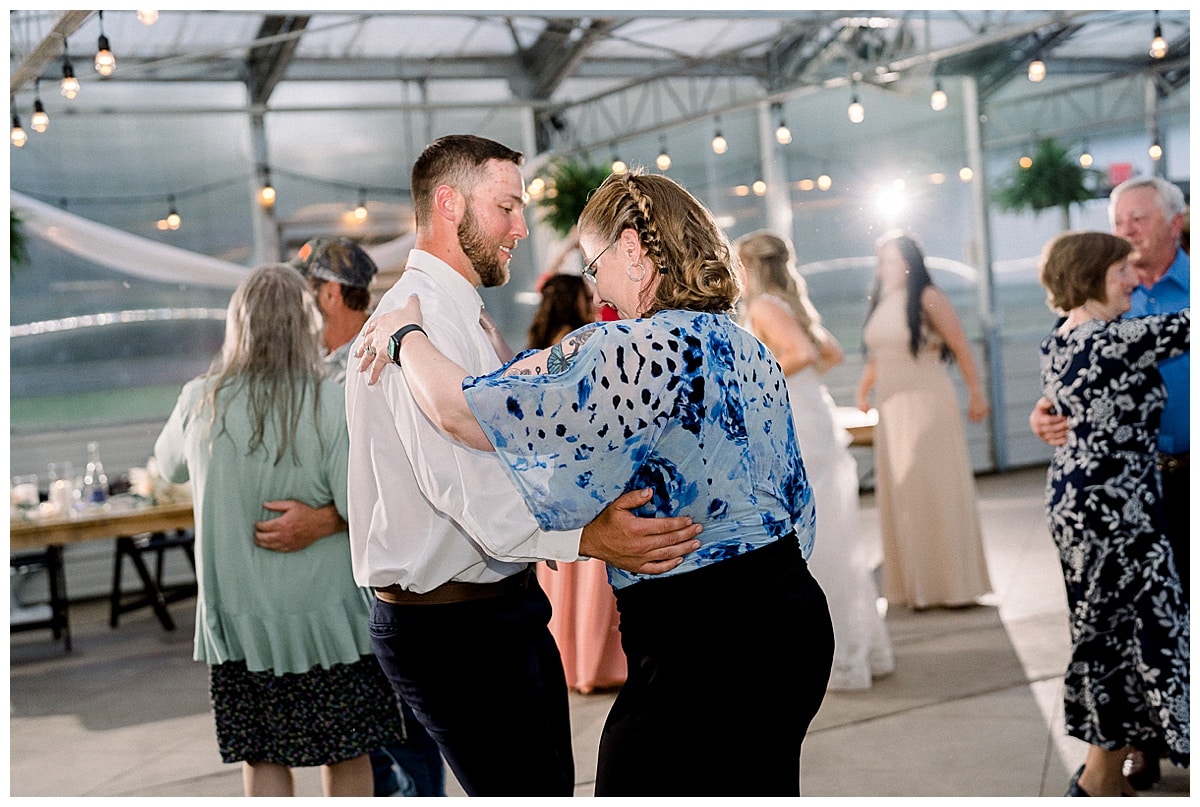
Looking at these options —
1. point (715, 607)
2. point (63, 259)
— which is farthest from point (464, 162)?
point (63, 259)

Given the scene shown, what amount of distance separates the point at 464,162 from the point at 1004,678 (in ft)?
9.89

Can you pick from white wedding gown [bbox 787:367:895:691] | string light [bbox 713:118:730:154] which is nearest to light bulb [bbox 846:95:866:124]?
string light [bbox 713:118:730:154]

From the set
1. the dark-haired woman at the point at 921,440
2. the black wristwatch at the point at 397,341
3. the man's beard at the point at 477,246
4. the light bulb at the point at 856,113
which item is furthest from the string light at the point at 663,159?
the black wristwatch at the point at 397,341

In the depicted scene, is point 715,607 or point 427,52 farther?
point 427,52

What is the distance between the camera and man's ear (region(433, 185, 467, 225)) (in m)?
2.07

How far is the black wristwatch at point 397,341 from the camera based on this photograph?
182 cm

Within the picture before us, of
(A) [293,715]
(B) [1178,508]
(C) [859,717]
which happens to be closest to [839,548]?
(C) [859,717]

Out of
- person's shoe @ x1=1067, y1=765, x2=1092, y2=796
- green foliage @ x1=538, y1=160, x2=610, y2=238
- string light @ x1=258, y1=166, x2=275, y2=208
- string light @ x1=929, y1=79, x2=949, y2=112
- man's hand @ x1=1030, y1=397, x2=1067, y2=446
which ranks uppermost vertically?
string light @ x1=929, y1=79, x2=949, y2=112

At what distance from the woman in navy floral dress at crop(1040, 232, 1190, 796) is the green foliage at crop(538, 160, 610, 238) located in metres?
5.06

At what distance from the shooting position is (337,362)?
120 inches

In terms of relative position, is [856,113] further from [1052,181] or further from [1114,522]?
[1114,522]

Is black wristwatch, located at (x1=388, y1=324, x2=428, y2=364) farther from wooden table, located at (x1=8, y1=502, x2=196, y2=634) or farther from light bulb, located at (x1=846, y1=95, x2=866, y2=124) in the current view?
light bulb, located at (x1=846, y1=95, x2=866, y2=124)

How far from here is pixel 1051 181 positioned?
365 inches
